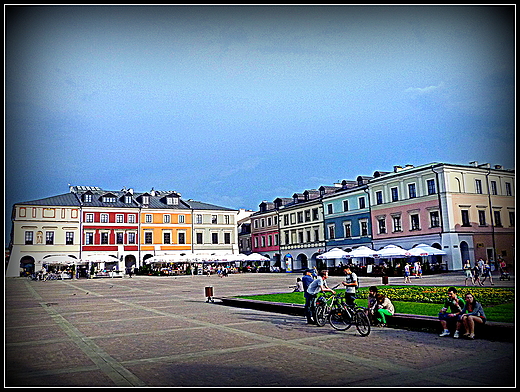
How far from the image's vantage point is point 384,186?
150 feet

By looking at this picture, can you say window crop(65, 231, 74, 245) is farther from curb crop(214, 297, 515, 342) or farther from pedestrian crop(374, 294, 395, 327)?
pedestrian crop(374, 294, 395, 327)

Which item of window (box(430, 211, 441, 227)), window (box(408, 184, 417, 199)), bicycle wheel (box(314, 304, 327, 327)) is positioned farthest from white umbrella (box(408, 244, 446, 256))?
bicycle wheel (box(314, 304, 327, 327))

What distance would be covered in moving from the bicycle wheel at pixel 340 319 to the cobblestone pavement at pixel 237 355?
217 mm

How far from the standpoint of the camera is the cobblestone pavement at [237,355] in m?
7.09

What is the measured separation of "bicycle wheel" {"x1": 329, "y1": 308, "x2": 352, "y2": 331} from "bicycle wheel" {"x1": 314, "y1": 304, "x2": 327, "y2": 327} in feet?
1.96

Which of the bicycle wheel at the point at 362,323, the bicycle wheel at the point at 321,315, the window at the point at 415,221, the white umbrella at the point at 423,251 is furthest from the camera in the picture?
the window at the point at 415,221

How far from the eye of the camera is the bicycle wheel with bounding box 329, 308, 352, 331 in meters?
11.4

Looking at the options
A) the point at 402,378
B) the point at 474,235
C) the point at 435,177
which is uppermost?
the point at 435,177

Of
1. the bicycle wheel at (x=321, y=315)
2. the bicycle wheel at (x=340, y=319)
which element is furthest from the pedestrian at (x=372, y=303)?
the bicycle wheel at (x=321, y=315)

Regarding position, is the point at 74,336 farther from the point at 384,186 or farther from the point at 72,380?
the point at 384,186

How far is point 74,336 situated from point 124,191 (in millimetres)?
55303

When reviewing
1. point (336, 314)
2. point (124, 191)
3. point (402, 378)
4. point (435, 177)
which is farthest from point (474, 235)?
point (124, 191)

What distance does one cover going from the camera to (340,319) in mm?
11602

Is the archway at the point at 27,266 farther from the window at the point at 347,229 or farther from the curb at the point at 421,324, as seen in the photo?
the curb at the point at 421,324
